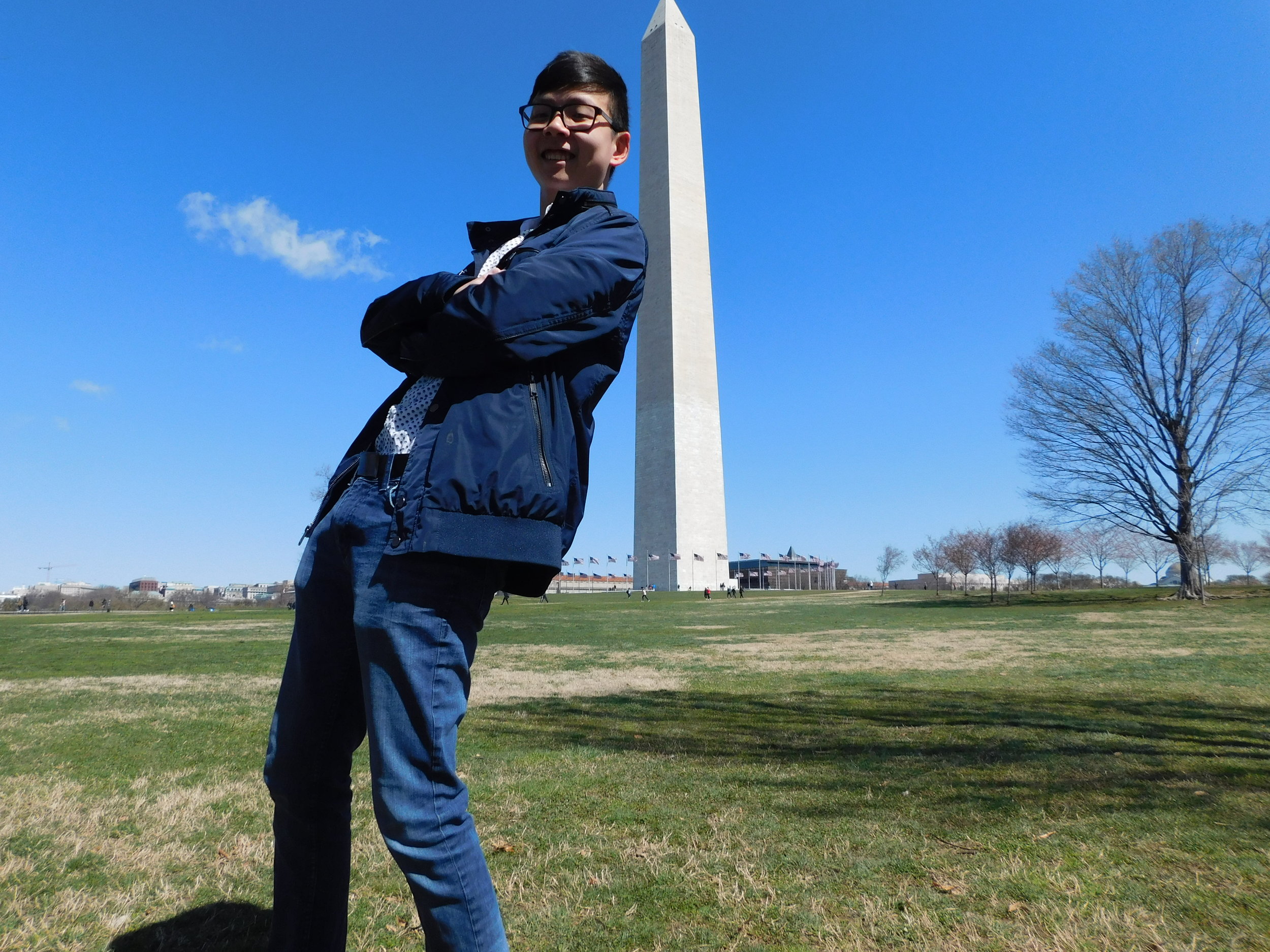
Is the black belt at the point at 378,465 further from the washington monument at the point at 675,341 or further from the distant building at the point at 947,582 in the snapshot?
the distant building at the point at 947,582

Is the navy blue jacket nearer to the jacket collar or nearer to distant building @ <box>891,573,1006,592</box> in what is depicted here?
the jacket collar

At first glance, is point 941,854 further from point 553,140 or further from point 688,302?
point 688,302

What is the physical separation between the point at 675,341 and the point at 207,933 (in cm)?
3742

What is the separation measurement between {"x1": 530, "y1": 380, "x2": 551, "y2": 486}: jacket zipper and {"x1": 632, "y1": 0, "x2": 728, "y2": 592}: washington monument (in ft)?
121

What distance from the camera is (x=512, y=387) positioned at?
4.74 ft

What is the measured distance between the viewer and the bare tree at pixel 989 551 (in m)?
45.8

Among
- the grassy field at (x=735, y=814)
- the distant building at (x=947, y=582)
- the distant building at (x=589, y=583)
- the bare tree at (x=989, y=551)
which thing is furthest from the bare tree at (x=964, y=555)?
the grassy field at (x=735, y=814)

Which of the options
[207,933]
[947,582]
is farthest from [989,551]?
[207,933]

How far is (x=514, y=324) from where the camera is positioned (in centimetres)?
137

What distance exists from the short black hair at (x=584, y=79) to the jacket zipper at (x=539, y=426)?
751mm

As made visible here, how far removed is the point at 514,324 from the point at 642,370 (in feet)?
130

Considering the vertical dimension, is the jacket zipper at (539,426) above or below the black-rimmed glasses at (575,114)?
below

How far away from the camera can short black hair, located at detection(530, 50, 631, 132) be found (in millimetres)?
1761

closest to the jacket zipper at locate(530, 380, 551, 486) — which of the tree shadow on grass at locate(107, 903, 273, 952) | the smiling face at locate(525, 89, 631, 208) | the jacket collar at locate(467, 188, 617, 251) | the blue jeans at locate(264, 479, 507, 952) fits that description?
the blue jeans at locate(264, 479, 507, 952)
